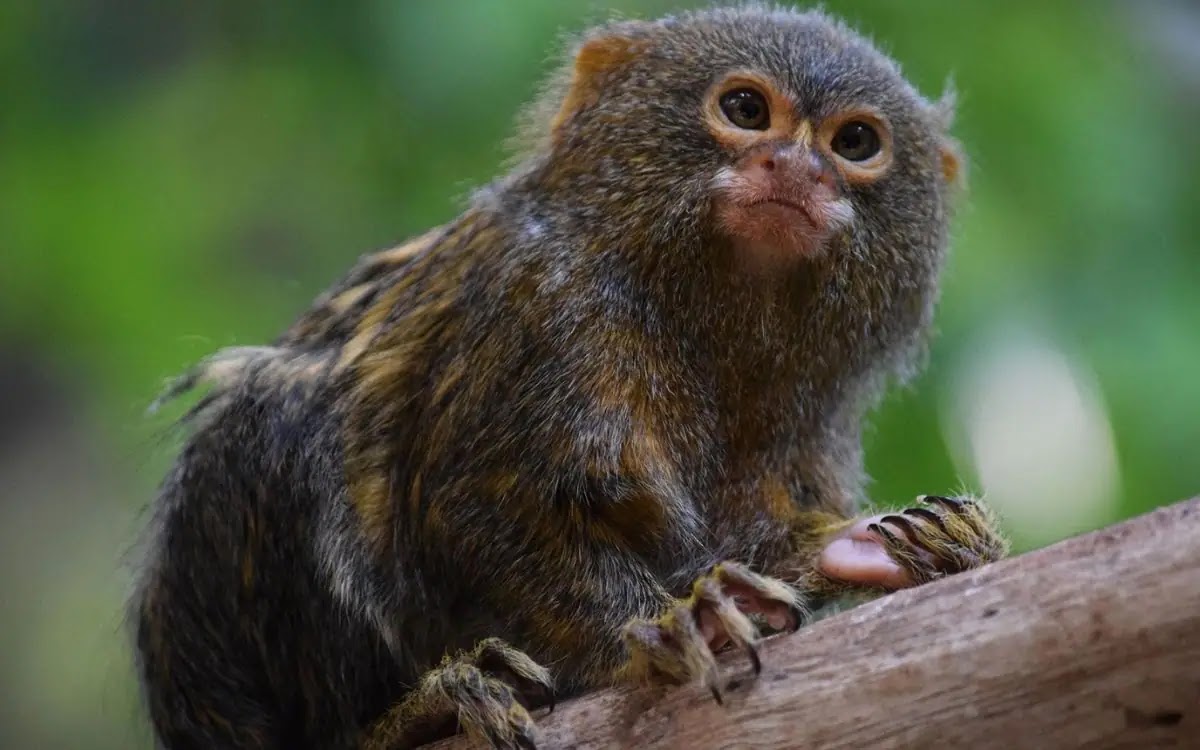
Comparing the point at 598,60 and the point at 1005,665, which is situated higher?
the point at 598,60

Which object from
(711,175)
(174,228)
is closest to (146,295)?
(174,228)

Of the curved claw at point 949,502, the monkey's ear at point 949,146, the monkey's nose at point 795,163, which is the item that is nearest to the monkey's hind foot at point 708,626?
the curved claw at point 949,502

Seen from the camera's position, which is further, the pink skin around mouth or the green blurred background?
the green blurred background

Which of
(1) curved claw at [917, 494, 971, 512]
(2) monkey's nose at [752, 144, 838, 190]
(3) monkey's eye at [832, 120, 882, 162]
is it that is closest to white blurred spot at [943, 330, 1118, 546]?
(1) curved claw at [917, 494, 971, 512]

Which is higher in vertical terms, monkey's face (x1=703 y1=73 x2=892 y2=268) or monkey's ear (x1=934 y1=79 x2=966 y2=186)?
monkey's ear (x1=934 y1=79 x2=966 y2=186)

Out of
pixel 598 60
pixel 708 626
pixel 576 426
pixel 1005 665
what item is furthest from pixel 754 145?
pixel 1005 665

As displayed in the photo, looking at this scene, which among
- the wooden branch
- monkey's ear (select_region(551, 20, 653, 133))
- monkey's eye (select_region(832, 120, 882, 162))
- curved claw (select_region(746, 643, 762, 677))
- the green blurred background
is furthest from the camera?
the green blurred background

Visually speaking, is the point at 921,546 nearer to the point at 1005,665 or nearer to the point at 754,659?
the point at 754,659

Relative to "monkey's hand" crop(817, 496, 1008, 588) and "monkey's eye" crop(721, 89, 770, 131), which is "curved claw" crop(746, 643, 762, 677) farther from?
"monkey's eye" crop(721, 89, 770, 131)
